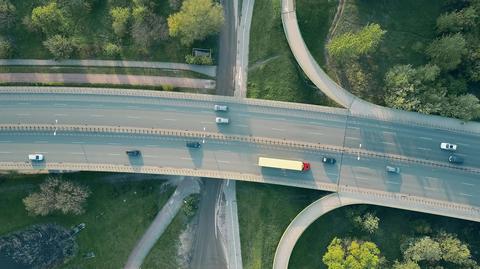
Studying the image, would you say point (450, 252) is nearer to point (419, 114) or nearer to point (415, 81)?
point (419, 114)

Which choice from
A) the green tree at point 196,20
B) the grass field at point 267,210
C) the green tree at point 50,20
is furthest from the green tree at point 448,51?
the green tree at point 50,20

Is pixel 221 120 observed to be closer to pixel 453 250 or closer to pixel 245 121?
pixel 245 121

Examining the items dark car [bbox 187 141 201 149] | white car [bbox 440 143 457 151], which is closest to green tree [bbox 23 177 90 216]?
dark car [bbox 187 141 201 149]

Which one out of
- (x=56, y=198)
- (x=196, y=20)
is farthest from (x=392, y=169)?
(x=56, y=198)

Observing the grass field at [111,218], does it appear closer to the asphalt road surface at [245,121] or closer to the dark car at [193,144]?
the dark car at [193,144]

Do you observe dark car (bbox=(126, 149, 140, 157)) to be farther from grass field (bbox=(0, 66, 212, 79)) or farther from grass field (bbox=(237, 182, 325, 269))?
grass field (bbox=(237, 182, 325, 269))
